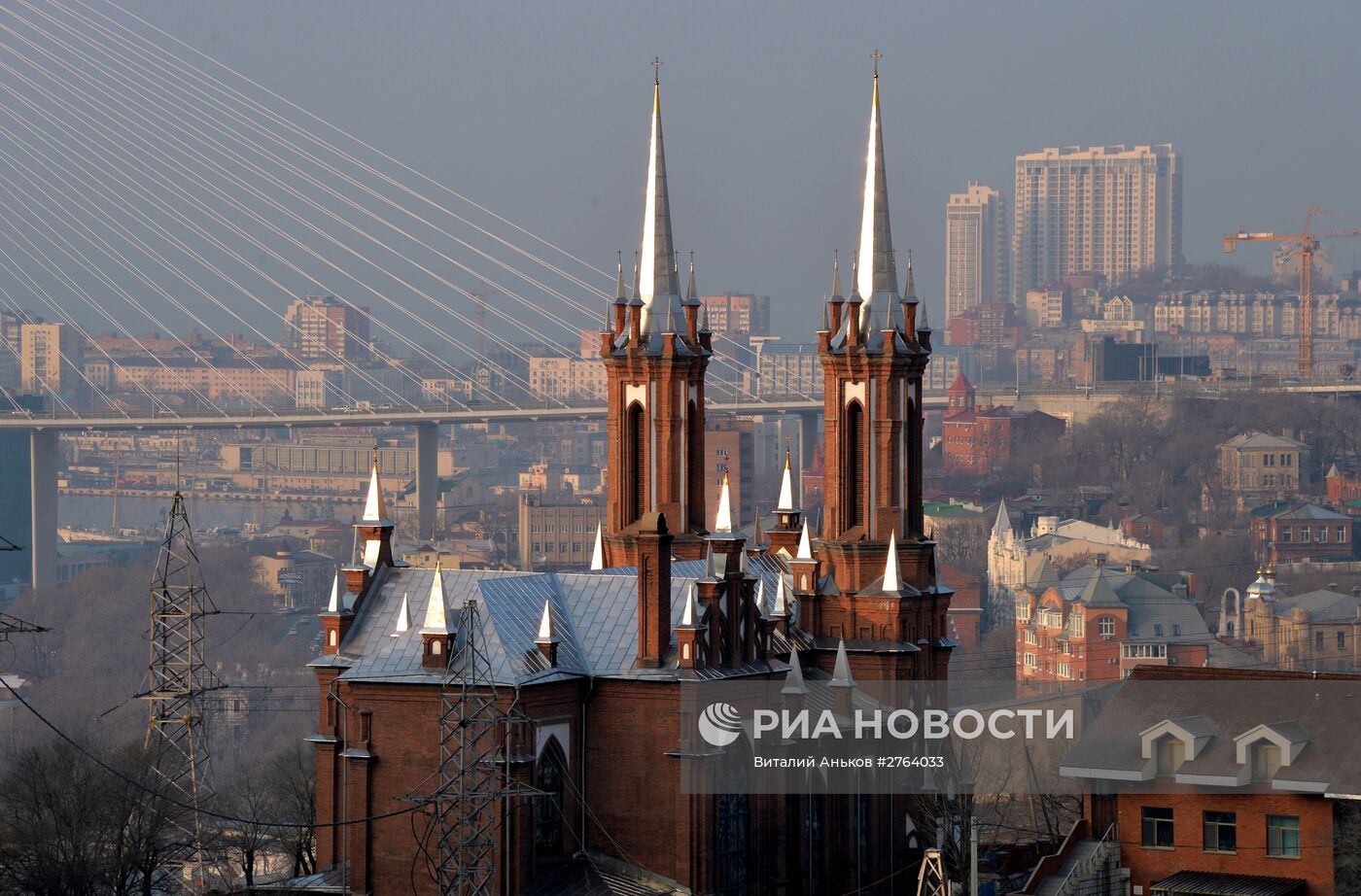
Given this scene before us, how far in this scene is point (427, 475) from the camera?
554ft

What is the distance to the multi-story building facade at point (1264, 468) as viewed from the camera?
17488cm

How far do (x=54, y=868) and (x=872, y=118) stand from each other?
64.6 ft

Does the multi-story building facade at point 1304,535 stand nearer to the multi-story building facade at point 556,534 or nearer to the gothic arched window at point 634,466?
the multi-story building facade at point 556,534

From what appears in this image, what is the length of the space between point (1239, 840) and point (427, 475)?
421 ft

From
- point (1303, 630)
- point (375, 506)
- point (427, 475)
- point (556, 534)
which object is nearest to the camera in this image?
point (375, 506)

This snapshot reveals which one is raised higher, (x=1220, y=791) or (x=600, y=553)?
(x=600, y=553)

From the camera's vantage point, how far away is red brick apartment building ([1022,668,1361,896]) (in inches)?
1649

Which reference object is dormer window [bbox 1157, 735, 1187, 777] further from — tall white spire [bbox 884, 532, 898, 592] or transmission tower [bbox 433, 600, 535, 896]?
transmission tower [bbox 433, 600, 535, 896]

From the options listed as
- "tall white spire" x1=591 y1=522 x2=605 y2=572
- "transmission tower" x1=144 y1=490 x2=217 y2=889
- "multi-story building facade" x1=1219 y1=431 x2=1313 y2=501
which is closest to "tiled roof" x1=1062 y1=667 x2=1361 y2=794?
"tall white spire" x1=591 y1=522 x2=605 y2=572

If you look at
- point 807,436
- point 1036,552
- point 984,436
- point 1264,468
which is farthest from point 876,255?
point 984,436

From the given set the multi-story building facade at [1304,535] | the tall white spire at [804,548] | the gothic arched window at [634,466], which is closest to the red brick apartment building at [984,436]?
the multi-story building facade at [1304,535]

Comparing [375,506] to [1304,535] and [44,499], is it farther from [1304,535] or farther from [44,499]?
[44,499]

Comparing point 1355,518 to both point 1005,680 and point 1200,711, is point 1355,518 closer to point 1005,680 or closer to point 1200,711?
point 1005,680

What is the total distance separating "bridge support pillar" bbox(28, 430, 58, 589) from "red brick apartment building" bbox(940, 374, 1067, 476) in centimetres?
6102
